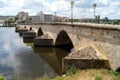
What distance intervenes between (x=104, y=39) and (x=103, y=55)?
1.63 meters

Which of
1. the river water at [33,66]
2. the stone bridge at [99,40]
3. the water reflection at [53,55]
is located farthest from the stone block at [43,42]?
the stone bridge at [99,40]

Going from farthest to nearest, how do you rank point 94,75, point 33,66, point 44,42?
point 44,42 → point 33,66 → point 94,75

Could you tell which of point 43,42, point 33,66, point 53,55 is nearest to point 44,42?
point 43,42

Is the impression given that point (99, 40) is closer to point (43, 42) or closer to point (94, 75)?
point (94, 75)

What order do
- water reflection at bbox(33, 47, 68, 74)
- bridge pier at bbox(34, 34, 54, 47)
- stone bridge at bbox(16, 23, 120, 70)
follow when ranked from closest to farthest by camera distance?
stone bridge at bbox(16, 23, 120, 70), water reflection at bbox(33, 47, 68, 74), bridge pier at bbox(34, 34, 54, 47)

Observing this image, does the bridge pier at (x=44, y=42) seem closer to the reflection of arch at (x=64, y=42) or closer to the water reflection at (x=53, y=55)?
the reflection of arch at (x=64, y=42)

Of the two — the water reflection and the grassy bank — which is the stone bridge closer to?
the grassy bank

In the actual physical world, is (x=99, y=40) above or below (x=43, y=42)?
above

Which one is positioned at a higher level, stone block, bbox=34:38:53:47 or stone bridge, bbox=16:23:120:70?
stone bridge, bbox=16:23:120:70

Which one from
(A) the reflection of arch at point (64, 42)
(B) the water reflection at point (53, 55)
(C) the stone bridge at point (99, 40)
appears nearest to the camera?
(C) the stone bridge at point (99, 40)

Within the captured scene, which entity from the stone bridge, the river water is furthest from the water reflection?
the stone bridge

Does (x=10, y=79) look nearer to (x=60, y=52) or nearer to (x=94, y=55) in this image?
(x=94, y=55)

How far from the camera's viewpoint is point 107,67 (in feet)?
80.5

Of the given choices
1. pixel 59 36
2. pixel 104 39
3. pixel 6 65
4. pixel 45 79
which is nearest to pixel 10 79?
pixel 45 79
